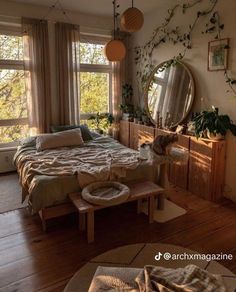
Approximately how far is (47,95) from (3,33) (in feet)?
3.61

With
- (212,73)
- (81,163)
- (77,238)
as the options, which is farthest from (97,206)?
(212,73)

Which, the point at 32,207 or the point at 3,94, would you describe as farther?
the point at 3,94

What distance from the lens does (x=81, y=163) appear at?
294cm

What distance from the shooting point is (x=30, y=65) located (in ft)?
13.1

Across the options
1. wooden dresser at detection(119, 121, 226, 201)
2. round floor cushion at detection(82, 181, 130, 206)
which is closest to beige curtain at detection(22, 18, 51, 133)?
round floor cushion at detection(82, 181, 130, 206)

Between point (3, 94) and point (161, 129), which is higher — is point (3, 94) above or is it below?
above

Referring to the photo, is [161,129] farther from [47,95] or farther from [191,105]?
[47,95]

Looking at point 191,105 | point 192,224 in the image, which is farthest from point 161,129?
point 192,224

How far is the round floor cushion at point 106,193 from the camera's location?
7.44 ft

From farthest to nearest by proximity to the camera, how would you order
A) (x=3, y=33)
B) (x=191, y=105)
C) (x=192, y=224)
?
(x=3, y=33) → (x=191, y=105) → (x=192, y=224)

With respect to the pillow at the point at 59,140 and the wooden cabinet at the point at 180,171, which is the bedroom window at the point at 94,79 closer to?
the pillow at the point at 59,140

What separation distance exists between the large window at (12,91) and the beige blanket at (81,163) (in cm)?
96

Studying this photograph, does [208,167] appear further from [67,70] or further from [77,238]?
[67,70]

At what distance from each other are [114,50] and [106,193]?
1.60 meters
